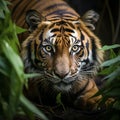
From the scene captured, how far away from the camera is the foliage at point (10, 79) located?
6.50ft

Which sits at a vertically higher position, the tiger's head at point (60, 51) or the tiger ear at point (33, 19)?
the tiger ear at point (33, 19)

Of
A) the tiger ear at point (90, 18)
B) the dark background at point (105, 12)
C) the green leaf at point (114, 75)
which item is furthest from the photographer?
the dark background at point (105, 12)

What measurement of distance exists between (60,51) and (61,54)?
31 mm

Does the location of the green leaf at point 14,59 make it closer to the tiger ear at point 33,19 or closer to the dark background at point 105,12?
the tiger ear at point 33,19

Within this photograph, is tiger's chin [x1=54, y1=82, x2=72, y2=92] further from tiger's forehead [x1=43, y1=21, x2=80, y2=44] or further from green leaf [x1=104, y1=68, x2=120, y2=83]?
green leaf [x1=104, y1=68, x2=120, y2=83]

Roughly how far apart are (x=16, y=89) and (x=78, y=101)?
6.08 ft

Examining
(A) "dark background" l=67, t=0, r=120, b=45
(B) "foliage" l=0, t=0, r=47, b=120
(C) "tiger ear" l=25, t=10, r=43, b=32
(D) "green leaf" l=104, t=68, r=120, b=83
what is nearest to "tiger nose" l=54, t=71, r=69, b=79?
(C) "tiger ear" l=25, t=10, r=43, b=32

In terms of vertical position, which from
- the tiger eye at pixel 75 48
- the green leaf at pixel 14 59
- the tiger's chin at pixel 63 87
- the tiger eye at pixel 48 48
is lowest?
the tiger's chin at pixel 63 87

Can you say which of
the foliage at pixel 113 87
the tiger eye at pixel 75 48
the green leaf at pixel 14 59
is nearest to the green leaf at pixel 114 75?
the foliage at pixel 113 87

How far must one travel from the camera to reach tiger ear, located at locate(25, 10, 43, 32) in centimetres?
366

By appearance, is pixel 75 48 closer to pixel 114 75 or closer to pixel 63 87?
pixel 63 87

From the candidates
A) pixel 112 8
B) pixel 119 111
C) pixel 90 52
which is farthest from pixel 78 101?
pixel 112 8

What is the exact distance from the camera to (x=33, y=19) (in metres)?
3.69

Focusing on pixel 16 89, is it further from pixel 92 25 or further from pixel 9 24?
pixel 92 25
